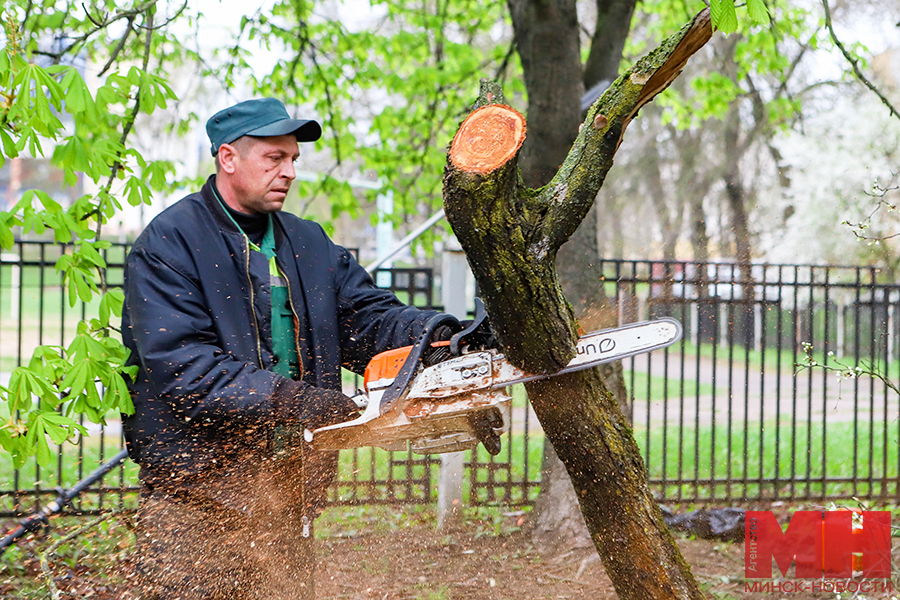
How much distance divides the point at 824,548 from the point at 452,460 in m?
2.19

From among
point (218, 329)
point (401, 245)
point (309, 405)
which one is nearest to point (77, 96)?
point (218, 329)

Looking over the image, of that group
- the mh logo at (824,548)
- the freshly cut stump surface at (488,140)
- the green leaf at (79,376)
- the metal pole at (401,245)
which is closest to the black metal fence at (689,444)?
the metal pole at (401,245)

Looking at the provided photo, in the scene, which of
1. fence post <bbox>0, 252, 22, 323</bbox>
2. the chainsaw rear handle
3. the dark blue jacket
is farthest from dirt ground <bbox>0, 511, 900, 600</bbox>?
fence post <bbox>0, 252, 22, 323</bbox>

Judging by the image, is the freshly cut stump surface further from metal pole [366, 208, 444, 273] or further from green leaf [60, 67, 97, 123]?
metal pole [366, 208, 444, 273]

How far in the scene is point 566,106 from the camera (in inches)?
177

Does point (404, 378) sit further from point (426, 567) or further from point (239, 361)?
point (426, 567)

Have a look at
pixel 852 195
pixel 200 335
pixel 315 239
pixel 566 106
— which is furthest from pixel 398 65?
pixel 852 195

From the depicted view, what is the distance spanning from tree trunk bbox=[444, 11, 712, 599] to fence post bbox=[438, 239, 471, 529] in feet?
7.29

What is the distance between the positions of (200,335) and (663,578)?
70.3 inches

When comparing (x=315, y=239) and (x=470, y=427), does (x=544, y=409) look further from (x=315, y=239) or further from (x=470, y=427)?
(x=315, y=239)

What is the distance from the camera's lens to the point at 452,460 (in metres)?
4.76

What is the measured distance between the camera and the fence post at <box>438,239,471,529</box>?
477 cm

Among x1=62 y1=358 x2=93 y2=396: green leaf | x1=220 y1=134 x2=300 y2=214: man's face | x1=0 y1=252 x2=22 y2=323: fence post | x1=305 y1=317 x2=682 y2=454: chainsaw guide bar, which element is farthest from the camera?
x1=0 y1=252 x2=22 y2=323: fence post

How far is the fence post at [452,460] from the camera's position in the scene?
477cm
